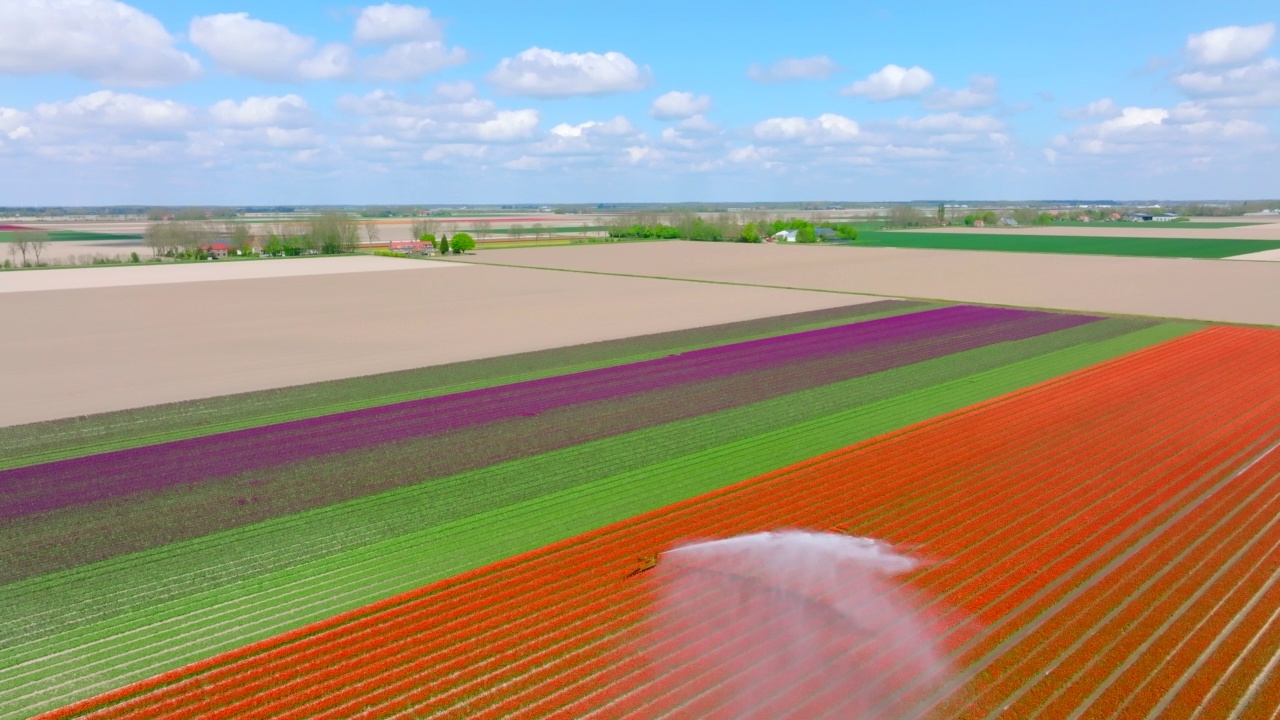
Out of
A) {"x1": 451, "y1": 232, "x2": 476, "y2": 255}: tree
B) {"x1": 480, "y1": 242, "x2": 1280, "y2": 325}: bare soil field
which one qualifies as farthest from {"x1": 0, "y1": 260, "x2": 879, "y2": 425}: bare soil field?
{"x1": 451, "y1": 232, "x2": 476, "y2": 255}: tree

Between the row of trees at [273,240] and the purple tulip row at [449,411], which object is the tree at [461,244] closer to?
the row of trees at [273,240]

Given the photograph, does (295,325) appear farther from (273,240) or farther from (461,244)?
(273,240)

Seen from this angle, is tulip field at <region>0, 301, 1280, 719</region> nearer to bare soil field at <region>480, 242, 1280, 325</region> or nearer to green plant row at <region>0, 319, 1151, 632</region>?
green plant row at <region>0, 319, 1151, 632</region>

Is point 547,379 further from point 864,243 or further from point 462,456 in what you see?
point 864,243

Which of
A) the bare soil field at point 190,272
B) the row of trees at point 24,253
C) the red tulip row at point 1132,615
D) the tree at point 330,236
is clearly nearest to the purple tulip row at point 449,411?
the red tulip row at point 1132,615

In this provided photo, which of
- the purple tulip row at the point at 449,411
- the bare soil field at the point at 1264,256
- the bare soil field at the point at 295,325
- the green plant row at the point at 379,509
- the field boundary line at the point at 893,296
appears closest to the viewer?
the green plant row at the point at 379,509

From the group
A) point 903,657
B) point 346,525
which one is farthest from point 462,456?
point 903,657
